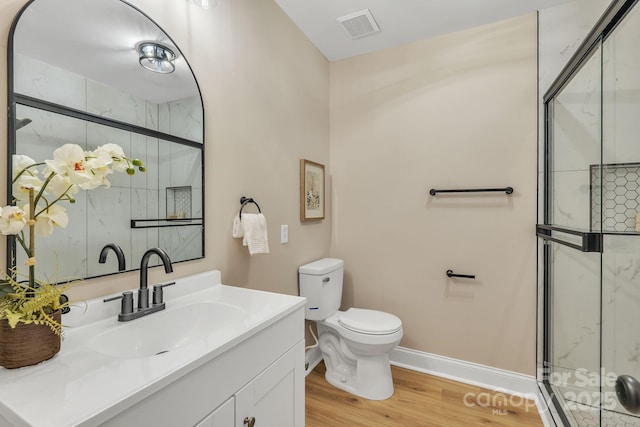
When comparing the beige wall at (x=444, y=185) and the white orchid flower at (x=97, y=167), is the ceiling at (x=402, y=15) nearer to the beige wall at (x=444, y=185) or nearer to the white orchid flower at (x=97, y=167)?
the beige wall at (x=444, y=185)

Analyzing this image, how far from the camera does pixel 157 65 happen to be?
1.21 m

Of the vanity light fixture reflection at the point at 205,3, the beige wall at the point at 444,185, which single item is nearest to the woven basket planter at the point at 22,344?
the vanity light fixture reflection at the point at 205,3

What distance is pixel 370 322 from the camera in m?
1.96

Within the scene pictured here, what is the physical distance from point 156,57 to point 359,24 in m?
1.45

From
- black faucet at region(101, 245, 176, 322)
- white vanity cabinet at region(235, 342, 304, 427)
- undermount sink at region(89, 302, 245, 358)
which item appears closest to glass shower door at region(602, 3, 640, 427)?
white vanity cabinet at region(235, 342, 304, 427)

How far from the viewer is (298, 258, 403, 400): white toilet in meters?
1.88

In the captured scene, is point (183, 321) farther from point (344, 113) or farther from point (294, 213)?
point (344, 113)

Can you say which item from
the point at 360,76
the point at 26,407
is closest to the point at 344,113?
the point at 360,76

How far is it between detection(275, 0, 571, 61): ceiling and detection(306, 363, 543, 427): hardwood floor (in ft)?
8.18

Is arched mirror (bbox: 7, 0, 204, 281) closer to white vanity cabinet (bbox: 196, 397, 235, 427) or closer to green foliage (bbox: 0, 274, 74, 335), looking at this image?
green foliage (bbox: 0, 274, 74, 335)

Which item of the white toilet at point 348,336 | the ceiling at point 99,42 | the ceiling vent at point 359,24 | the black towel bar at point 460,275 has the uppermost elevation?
the ceiling vent at point 359,24

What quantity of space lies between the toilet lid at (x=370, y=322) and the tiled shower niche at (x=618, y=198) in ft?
3.78

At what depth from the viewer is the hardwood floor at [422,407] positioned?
1718mm

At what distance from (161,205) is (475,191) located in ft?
6.28
